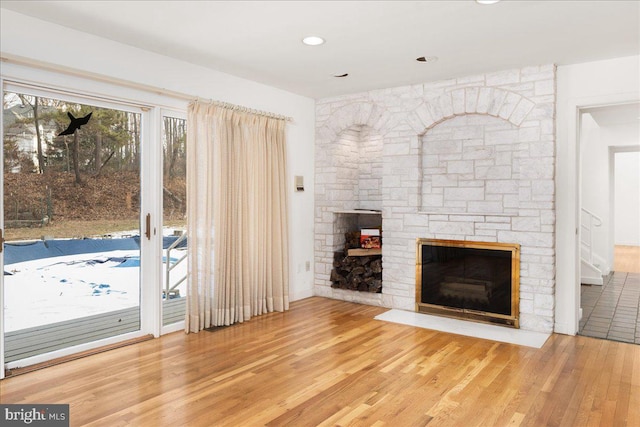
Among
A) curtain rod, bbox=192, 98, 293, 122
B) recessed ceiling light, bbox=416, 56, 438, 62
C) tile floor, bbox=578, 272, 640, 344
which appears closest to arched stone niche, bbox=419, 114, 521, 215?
recessed ceiling light, bbox=416, 56, 438, 62

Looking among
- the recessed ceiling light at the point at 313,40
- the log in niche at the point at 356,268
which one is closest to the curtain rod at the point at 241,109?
the recessed ceiling light at the point at 313,40

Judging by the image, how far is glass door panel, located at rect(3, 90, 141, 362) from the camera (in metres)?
3.23

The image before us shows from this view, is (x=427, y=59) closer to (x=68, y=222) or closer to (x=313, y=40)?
(x=313, y=40)

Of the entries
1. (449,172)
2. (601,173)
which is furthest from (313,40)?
Answer: (601,173)

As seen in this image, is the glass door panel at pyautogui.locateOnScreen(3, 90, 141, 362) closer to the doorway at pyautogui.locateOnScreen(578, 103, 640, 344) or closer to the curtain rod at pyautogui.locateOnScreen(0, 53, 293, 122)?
the curtain rod at pyautogui.locateOnScreen(0, 53, 293, 122)

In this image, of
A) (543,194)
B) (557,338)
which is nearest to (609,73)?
(543,194)

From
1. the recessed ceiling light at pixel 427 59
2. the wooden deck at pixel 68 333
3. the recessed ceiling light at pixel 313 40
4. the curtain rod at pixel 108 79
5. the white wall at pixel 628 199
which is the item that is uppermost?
the recessed ceiling light at pixel 427 59

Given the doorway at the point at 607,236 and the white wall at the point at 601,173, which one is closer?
the doorway at the point at 607,236

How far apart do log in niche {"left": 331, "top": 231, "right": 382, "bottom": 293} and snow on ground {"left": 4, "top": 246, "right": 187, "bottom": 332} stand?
95.3 inches

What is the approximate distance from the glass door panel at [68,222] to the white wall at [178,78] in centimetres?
29

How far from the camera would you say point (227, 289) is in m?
4.45

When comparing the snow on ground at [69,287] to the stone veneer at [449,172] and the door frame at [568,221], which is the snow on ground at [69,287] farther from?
the door frame at [568,221]

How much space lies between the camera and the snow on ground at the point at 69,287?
3258mm

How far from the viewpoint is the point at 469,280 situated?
4703 mm
